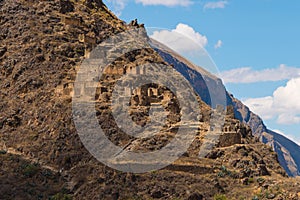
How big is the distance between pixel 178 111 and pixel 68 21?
68.9 feet

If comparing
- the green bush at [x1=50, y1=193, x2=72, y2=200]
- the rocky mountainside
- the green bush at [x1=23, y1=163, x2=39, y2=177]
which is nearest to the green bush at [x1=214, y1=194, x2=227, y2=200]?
the rocky mountainside

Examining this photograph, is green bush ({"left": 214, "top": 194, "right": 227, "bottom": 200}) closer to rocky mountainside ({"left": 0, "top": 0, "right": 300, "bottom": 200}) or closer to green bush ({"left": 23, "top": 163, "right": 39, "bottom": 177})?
rocky mountainside ({"left": 0, "top": 0, "right": 300, "bottom": 200})

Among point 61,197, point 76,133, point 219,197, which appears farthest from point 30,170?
point 219,197

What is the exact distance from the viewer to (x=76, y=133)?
6094 cm

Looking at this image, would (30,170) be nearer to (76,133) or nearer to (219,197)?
(76,133)

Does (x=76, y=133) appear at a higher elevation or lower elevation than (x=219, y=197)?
higher

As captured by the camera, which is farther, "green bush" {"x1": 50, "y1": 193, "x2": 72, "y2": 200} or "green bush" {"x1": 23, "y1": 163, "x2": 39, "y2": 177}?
"green bush" {"x1": 23, "y1": 163, "x2": 39, "y2": 177}

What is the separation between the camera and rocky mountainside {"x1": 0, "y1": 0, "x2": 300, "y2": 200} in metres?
53.1

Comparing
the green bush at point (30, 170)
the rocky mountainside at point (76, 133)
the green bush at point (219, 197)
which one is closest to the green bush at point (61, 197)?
the rocky mountainside at point (76, 133)

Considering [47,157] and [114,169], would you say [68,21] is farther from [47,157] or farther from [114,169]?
[114,169]

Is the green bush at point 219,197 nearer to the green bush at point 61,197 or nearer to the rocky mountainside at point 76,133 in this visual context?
the rocky mountainside at point 76,133

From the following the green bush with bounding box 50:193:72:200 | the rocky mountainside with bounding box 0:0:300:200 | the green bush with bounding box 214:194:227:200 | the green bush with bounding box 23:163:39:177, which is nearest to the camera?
the green bush with bounding box 214:194:227:200

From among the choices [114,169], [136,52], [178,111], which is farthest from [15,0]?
[114,169]

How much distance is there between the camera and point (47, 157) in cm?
5909
